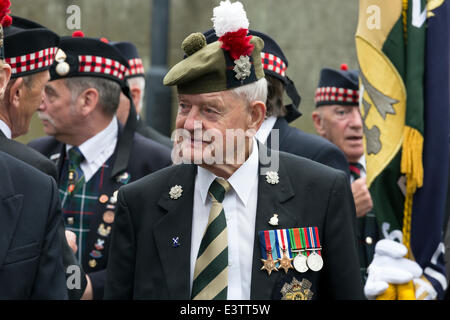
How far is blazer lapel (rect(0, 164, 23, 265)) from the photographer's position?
2.54 metres

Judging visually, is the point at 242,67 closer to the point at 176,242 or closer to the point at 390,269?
the point at 176,242

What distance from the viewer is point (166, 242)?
3.10 meters

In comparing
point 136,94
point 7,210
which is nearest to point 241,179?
point 7,210

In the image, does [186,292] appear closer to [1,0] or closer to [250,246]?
[250,246]

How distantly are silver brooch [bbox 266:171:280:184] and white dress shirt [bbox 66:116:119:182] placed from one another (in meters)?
1.88

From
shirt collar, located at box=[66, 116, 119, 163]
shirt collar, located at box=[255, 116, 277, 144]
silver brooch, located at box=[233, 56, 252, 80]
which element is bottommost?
shirt collar, located at box=[66, 116, 119, 163]

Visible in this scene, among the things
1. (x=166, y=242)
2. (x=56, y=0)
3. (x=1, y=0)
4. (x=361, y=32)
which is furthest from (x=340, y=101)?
(x=56, y=0)

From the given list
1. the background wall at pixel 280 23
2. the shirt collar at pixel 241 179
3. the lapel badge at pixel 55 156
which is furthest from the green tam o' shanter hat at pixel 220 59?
the background wall at pixel 280 23

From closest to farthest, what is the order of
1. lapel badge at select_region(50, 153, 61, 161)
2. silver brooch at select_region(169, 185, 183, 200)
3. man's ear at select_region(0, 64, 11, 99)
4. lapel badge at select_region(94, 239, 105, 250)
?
man's ear at select_region(0, 64, 11, 99) < silver brooch at select_region(169, 185, 183, 200) < lapel badge at select_region(94, 239, 105, 250) < lapel badge at select_region(50, 153, 61, 161)

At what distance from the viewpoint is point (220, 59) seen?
10.2 ft

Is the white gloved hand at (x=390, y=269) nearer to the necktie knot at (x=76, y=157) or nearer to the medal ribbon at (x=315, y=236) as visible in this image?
the medal ribbon at (x=315, y=236)

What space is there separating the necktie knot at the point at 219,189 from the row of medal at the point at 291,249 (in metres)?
0.23

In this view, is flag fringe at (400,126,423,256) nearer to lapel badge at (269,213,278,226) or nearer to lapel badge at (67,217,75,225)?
lapel badge at (269,213,278,226)

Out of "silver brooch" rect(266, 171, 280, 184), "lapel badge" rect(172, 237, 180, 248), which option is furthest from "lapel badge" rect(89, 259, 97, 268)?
"silver brooch" rect(266, 171, 280, 184)
